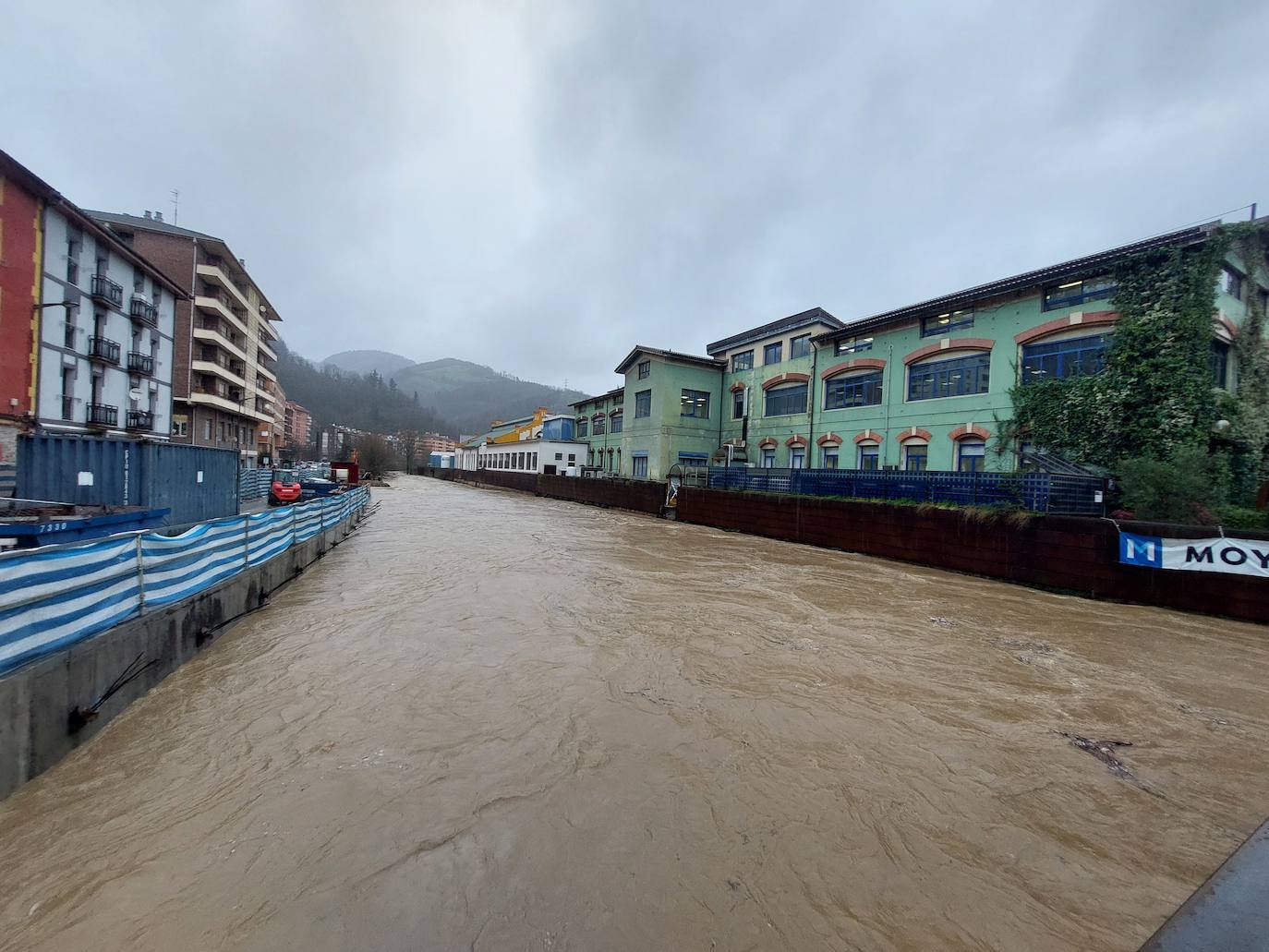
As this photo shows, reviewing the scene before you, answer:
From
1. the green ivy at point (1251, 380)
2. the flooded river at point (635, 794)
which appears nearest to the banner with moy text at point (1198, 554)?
the flooded river at point (635, 794)

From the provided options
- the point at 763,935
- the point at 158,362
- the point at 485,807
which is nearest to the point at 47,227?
the point at 158,362

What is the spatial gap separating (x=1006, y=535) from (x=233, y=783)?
627 inches

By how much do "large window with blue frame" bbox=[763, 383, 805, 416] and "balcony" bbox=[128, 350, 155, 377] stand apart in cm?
3677

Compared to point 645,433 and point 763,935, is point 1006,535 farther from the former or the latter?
point 645,433

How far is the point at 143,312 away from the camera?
2941 cm

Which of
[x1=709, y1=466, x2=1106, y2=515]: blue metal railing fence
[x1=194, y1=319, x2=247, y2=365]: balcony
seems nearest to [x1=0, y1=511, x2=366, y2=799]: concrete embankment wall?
[x1=709, y1=466, x2=1106, y2=515]: blue metal railing fence

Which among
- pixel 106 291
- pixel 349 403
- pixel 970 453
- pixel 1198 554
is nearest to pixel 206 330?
pixel 106 291

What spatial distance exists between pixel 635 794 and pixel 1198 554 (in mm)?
12742

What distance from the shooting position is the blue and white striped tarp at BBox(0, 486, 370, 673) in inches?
144

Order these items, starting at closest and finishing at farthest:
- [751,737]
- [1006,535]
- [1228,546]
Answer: [751,737] → [1228,546] → [1006,535]

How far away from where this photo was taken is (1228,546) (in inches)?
381

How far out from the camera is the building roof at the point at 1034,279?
1534 centimetres

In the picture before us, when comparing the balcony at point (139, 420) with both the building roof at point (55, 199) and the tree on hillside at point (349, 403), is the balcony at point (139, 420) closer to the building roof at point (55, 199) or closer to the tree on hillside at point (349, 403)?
the building roof at point (55, 199)

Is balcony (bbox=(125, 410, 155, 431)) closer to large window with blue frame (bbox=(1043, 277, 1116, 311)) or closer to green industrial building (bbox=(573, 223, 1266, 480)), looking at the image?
green industrial building (bbox=(573, 223, 1266, 480))
